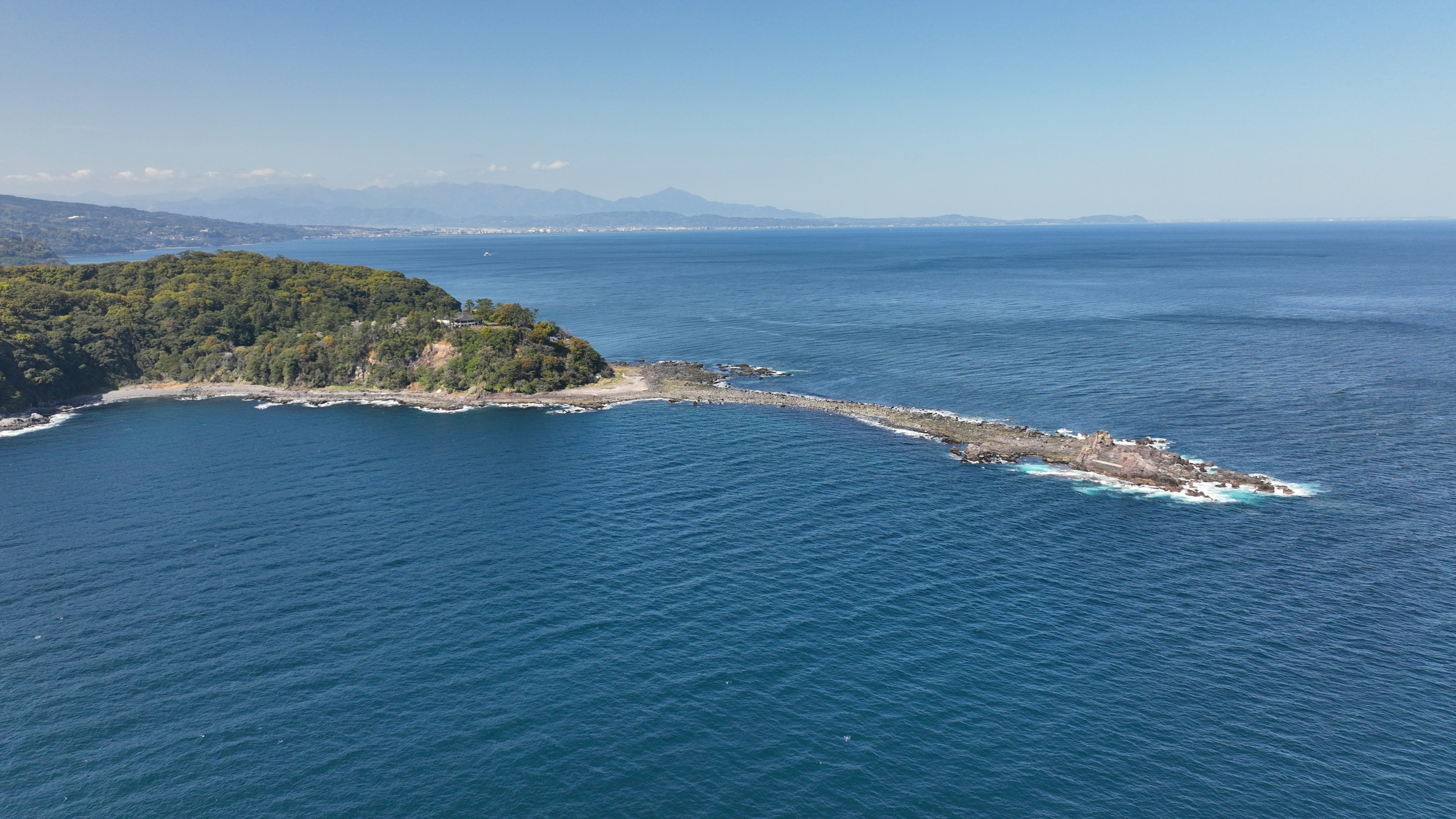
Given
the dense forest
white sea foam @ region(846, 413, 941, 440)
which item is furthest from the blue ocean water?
the dense forest

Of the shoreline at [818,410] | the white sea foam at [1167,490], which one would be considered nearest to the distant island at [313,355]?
the shoreline at [818,410]

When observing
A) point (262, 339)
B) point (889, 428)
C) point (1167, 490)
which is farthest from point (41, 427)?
point (1167, 490)

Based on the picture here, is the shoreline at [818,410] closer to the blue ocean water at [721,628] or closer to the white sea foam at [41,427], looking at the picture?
the white sea foam at [41,427]

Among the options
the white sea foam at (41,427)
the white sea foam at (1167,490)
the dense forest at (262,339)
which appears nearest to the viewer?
the white sea foam at (1167,490)

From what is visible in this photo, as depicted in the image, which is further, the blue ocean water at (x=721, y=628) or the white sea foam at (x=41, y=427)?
A: the white sea foam at (x=41, y=427)

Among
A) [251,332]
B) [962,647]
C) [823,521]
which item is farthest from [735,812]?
[251,332]

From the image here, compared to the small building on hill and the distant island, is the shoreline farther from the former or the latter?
the small building on hill

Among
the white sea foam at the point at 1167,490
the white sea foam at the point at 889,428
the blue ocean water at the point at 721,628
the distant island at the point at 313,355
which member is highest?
the distant island at the point at 313,355
